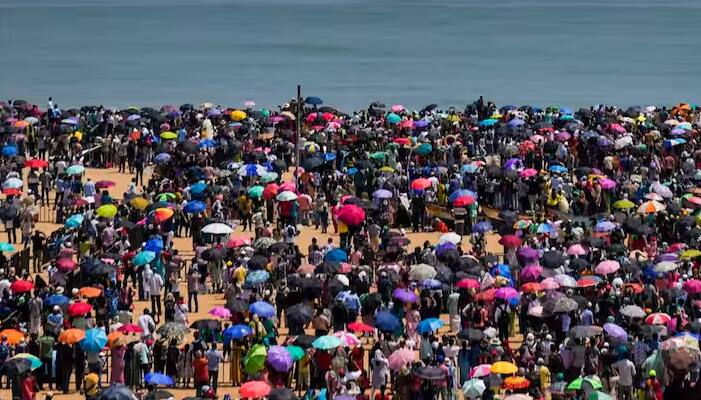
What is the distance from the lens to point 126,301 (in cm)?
2867

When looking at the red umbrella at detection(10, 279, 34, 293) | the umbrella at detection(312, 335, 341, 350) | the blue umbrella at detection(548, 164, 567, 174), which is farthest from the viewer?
the blue umbrella at detection(548, 164, 567, 174)

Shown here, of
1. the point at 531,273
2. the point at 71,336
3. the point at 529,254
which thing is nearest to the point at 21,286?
the point at 71,336

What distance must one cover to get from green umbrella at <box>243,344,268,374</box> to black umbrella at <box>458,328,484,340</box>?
3218 millimetres

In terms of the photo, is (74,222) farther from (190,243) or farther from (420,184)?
(420,184)

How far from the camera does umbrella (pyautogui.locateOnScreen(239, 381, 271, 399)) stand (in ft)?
71.5

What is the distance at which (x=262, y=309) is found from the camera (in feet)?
86.7

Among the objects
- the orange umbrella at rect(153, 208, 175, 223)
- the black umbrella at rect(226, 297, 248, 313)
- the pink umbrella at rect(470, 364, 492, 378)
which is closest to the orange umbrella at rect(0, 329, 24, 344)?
the black umbrella at rect(226, 297, 248, 313)

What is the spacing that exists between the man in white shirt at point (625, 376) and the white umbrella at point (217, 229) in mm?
11802

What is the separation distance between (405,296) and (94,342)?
18.6 ft

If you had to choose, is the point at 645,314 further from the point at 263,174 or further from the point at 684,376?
the point at 263,174

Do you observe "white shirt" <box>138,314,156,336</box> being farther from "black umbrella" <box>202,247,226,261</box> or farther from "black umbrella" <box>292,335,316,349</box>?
"black umbrella" <box>202,247,226,261</box>

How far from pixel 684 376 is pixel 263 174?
19911 mm

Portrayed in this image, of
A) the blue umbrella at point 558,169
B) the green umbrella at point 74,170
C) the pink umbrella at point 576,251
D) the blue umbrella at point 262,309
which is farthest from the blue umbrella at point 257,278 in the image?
the blue umbrella at point 558,169

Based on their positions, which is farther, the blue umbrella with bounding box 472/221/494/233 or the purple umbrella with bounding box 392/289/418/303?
→ the blue umbrella with bounding box 472/221/494/233
